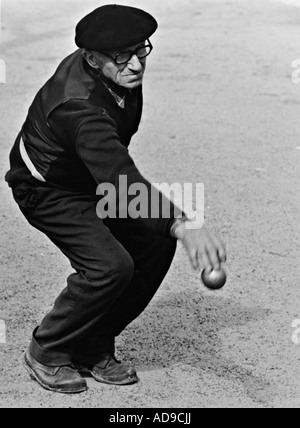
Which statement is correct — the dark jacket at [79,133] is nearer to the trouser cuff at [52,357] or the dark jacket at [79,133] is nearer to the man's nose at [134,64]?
the man's nose at [134,64]

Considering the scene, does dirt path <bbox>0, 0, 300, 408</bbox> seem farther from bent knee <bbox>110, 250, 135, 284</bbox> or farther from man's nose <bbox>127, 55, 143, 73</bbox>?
man's nose <bbox>127, 55, 143, 73</bbox>

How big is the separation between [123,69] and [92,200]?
1.89 feet

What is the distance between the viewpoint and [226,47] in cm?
1150

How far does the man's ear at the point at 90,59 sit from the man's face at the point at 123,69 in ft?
0.06

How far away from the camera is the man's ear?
4457 mm

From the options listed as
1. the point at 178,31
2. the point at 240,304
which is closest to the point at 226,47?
the point at 178,31

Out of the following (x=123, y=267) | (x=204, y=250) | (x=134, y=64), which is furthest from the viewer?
(x=123, y=267)

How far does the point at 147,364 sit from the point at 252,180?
2.81 m

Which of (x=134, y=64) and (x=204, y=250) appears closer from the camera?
(x=204, y=250)

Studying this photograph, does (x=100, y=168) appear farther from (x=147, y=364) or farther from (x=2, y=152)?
(x=2, y=152)

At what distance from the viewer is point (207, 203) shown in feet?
23.6
